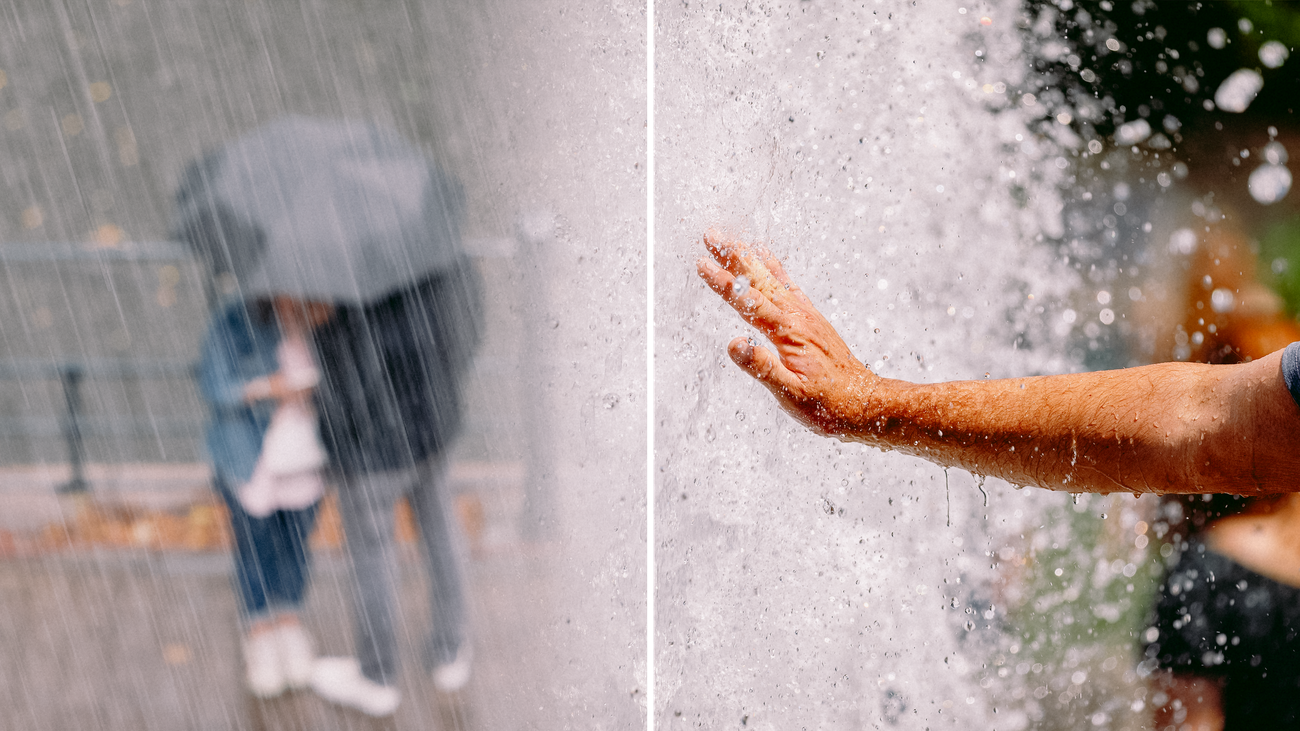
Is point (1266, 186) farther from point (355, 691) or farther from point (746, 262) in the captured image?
point (355, 691)

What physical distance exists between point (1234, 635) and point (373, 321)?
2017 mm

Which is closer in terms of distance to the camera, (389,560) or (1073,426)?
(1073,426)

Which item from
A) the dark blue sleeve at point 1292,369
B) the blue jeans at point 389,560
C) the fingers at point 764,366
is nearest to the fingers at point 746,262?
the fingers at point 764,366

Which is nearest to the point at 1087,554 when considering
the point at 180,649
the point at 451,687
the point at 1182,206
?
the point at 1182,206

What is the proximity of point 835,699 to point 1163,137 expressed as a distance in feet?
6.27

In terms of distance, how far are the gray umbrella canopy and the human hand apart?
37.5 inches

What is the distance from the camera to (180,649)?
1.87 m

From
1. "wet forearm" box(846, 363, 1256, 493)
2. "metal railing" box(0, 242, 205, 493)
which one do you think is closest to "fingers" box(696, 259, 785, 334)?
"wet forearm" box(846, 363, 1256, 493)

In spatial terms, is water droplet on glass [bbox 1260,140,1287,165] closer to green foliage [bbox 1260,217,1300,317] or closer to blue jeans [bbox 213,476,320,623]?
green foliage [bbox 1260,217,1300,317]

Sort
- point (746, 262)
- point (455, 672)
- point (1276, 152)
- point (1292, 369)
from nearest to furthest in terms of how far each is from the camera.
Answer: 1. point (1292, 369)
2. point (746, 262)
3. point (455, 672)
4. point (1276, 152)

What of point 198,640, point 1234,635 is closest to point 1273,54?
point 1234,635

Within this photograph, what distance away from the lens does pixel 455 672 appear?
1.88 metres

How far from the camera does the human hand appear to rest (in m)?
0.98

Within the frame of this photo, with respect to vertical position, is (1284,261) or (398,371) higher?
(1284,261)
